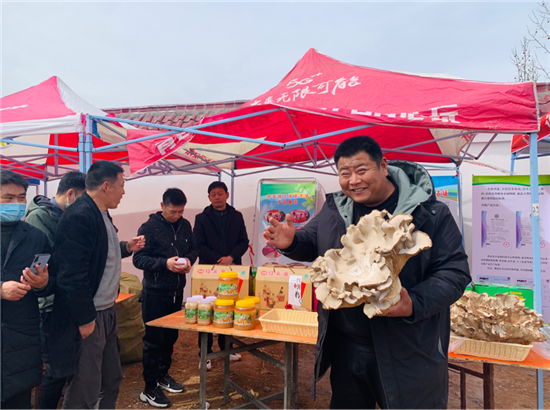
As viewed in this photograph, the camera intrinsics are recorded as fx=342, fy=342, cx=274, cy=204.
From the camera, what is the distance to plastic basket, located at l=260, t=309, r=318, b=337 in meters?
2.39

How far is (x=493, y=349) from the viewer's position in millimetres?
2084

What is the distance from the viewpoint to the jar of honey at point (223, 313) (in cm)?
255

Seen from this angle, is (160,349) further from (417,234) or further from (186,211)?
(186,211)

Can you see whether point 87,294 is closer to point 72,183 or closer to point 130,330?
point 72,183

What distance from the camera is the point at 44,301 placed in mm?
2068

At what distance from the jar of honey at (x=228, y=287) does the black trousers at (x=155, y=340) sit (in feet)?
2.18

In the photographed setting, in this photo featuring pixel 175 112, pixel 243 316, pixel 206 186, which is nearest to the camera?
pixel 243 316

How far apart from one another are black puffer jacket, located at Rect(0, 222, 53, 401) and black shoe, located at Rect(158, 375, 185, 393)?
1.52 metres

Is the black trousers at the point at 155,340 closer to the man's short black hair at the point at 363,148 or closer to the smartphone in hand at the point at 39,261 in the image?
the smartphone in hand at the point at 39,261

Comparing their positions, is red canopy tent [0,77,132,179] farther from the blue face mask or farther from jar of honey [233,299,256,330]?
jar of honey [233,299,256,330]

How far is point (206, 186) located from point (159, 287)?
3755 millimetres

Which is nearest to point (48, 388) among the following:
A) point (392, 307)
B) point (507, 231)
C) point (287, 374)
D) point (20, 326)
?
point (20, 326)

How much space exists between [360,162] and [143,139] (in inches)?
92.9

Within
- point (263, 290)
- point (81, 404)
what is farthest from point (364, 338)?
point (81, 404)
